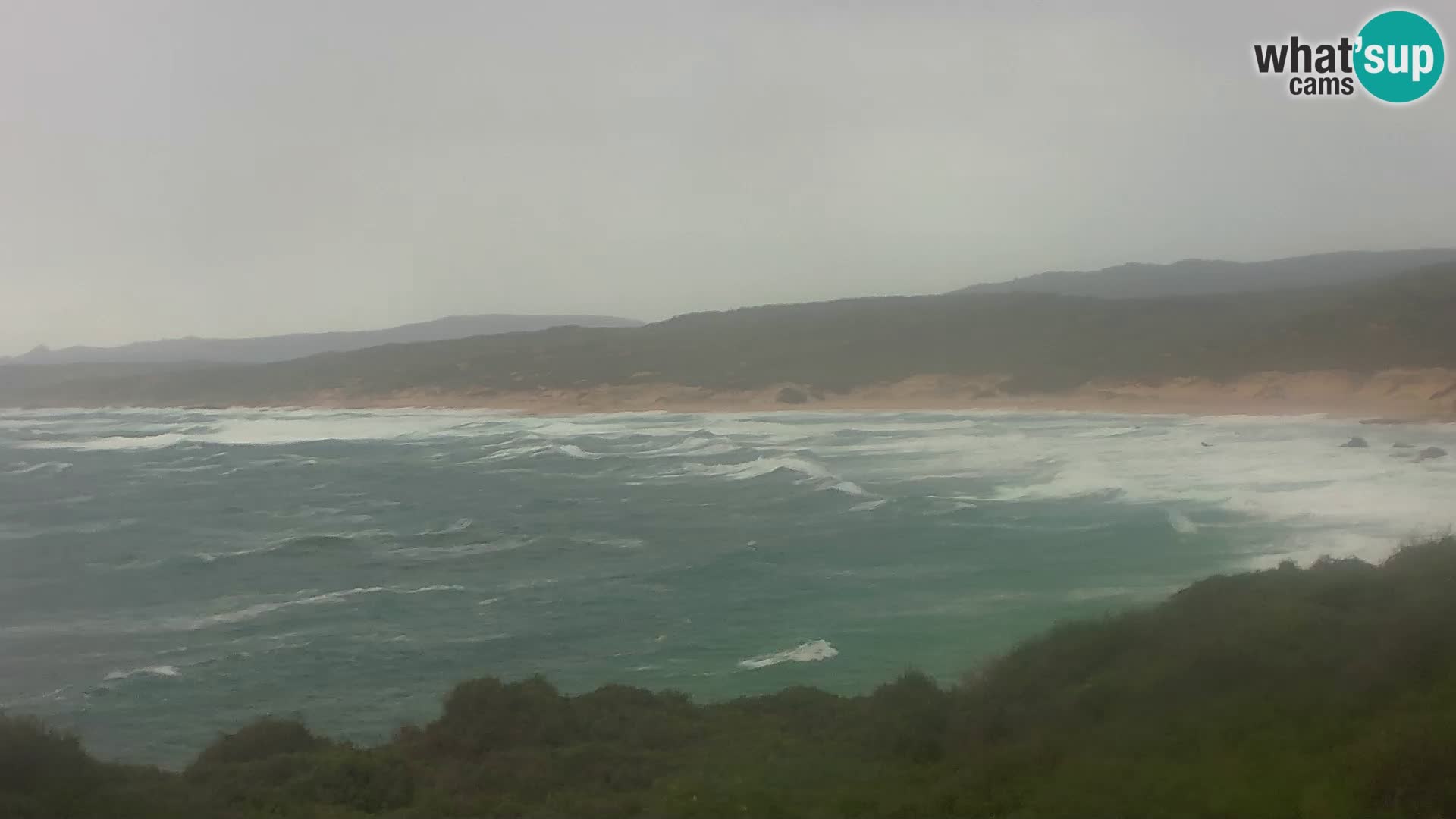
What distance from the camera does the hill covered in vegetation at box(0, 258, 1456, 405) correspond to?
48.2 m

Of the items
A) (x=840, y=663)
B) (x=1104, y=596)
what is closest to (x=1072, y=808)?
(x=840, y=663)

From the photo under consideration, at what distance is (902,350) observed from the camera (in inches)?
2650

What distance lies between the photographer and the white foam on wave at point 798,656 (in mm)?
13547

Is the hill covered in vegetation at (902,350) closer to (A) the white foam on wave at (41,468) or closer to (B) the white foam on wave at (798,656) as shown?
(A) the white foam on wave at (41,468)

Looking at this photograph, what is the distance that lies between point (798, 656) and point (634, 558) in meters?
7.75

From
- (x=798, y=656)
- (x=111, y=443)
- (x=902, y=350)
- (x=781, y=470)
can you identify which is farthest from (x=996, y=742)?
→ (x=902, y=350)

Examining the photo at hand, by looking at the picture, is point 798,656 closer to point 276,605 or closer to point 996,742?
point 996,742

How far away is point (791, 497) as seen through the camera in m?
27.0

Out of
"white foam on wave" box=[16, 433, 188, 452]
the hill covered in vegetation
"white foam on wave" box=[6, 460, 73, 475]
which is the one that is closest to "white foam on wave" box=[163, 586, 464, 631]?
"white foam on wave" box=[6, 460, 73, 475]

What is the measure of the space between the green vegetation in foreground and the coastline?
28.9m

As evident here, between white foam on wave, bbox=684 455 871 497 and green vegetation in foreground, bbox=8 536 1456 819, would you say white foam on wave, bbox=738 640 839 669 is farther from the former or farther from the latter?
white foam on wave, bbox=684 455 871 497

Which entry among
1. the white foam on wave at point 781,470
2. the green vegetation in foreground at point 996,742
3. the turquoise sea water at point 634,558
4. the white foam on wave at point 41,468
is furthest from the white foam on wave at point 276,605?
the white foam on wave at point 41,468

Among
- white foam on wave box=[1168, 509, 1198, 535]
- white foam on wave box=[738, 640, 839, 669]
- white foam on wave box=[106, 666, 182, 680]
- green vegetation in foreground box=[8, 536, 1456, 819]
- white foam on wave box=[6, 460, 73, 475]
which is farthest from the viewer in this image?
white foam on wave box=[6, 460, 73, 475]

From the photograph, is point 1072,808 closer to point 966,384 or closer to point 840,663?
point 840,663
